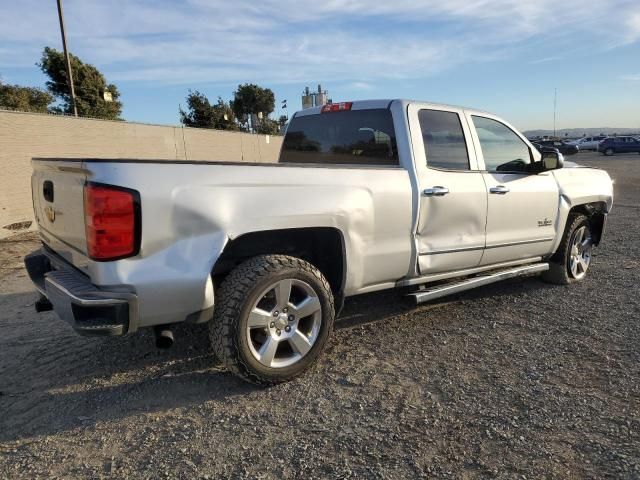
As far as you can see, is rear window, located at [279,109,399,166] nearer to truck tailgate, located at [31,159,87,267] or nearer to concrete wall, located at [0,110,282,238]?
truck tailgate, located at [31,159,87,267]

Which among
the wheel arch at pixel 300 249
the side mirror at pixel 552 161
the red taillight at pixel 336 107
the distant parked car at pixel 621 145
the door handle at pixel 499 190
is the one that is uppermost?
the distant parked car at pixel 621 145

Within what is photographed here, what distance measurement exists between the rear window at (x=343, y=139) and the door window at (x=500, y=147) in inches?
39.6

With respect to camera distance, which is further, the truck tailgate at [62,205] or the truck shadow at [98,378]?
the truck shadow at [98,378]

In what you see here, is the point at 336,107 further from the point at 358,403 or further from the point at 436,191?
the point at 358,403

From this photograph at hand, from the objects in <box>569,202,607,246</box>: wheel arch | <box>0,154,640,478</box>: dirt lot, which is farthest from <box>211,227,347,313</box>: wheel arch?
<box>569,202,607,246</box>: wheel arch

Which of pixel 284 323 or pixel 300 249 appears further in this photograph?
pixel 300 249

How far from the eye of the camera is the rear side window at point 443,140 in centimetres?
390

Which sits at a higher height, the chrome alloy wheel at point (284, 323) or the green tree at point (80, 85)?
the green tree at point (80, 85)

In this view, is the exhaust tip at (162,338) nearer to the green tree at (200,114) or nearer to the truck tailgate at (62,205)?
the truck tailgate at (62,205)

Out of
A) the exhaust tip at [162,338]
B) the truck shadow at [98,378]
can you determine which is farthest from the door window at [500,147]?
the exhaust tip at [162,338]

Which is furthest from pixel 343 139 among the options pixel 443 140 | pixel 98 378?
pixel 98 378

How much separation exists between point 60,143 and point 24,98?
17158 millimetres

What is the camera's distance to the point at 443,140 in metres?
4.03

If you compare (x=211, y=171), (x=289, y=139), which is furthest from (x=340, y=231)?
(x=289, y=139)
